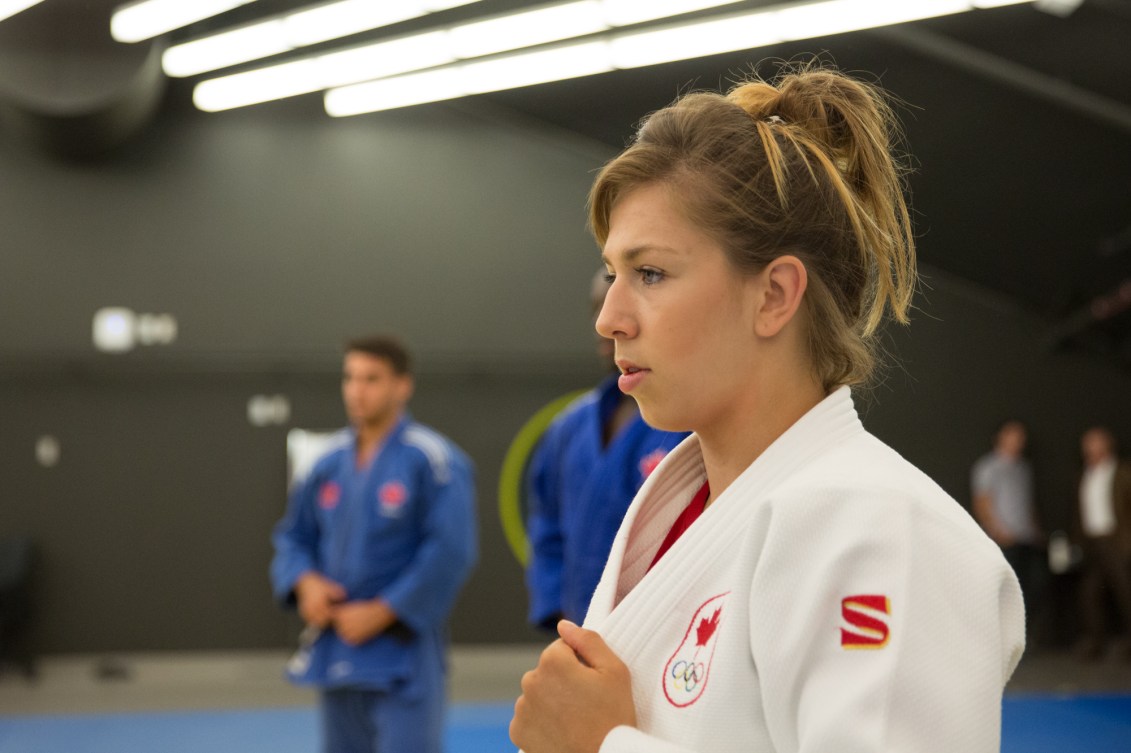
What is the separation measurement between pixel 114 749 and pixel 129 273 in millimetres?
→ 5698

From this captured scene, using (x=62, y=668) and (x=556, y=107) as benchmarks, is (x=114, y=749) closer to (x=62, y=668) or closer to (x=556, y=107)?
(x=62, y=668)

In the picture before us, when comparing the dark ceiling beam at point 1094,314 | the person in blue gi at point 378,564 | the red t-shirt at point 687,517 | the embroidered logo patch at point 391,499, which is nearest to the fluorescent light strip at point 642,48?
the dark ceiling beam at point 1094,314

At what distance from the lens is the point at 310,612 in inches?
181

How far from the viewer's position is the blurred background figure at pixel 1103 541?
11.1 meters

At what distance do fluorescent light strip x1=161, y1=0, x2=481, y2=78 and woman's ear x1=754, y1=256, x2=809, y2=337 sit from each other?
7.57 m

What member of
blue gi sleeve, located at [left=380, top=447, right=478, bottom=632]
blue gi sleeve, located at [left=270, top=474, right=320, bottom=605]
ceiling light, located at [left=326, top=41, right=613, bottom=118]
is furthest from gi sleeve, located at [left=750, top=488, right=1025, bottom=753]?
ceiling light, located at [left=326, top=41, right=613, bottom=118]

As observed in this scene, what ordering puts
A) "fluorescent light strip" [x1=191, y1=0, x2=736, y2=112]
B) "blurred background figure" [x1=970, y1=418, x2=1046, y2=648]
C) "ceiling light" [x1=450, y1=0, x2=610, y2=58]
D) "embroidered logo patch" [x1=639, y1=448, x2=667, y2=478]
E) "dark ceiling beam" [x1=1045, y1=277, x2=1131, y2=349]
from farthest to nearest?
"blurred background figure" [x1=970, y1=418, x2=1046, y2=648]
"dark ceiling beam" [x1=1045, y1=277, x2=1131, y2=349]
"ceiling light" [x1=450, y1=0, x2=610, y2=58]
"fluorescent light strip" [x1=191, y1=0, x2=736, y2=112]
"embroidered logo patch" [x1=639, y1=448, x2=667, y2=478]

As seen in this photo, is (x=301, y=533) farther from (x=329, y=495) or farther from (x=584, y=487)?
(x=584, y=487)

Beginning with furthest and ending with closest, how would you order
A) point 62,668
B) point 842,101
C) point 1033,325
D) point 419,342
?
point 1033,325 < point 419,342 < point 62,668 < point 842,101

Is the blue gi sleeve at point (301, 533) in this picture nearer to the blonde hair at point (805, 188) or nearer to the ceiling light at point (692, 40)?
the blonde hair at point (805, 188)

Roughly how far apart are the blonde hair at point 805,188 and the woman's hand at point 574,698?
0.43 m

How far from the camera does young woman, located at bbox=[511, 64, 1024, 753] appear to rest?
1118 millimetres

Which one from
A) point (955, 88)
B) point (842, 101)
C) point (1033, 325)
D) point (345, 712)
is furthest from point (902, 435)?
point (842, 101)

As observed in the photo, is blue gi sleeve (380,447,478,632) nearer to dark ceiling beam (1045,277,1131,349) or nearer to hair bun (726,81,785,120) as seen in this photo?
hair bun (726,81,785,120)
